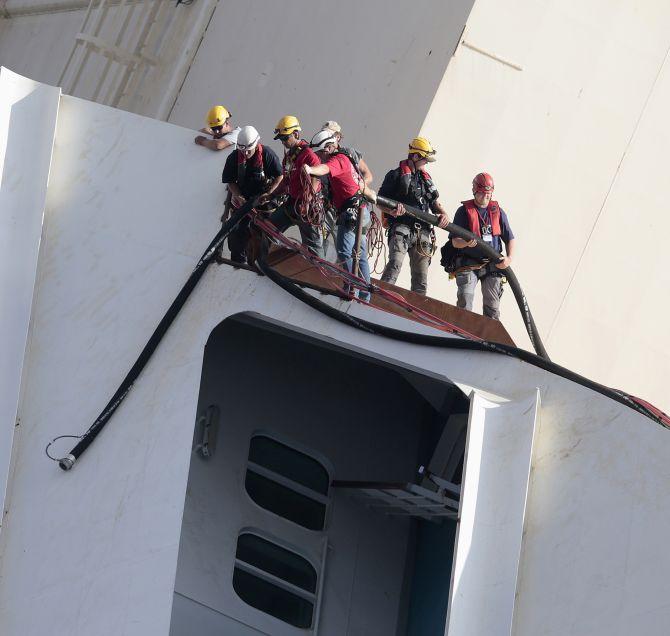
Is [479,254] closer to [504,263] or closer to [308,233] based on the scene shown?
[504,263]

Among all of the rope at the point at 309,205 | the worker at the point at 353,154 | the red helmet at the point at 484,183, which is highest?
the red helmet at the point at 484,183

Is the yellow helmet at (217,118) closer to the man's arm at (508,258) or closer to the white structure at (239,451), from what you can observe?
the white structure at (239,451)

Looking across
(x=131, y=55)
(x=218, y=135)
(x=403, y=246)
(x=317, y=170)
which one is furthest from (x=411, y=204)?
(x=131, y=55)

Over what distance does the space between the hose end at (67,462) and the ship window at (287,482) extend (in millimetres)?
2077

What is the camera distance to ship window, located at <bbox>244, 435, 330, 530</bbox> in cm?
959

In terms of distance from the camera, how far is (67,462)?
768 centimetres

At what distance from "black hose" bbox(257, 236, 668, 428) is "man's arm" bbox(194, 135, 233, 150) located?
25.8 inches

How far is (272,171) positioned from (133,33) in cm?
522

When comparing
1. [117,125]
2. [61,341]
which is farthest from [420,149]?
[61,341]

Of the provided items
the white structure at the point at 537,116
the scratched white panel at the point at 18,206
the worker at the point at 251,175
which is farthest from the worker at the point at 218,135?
the white structure at the point at 537,116

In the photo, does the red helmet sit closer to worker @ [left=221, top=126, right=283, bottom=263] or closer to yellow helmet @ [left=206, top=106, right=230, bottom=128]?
worker @ [left=221, top=126, right=283, bottom=263]

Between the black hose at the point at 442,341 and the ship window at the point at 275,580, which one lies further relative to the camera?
the ship window at the point at 275,580

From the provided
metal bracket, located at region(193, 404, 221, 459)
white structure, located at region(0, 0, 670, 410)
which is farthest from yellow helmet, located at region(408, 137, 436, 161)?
metal bracket, located at region(193, 404, 221, 459)

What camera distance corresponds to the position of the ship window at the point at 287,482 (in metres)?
9.59
